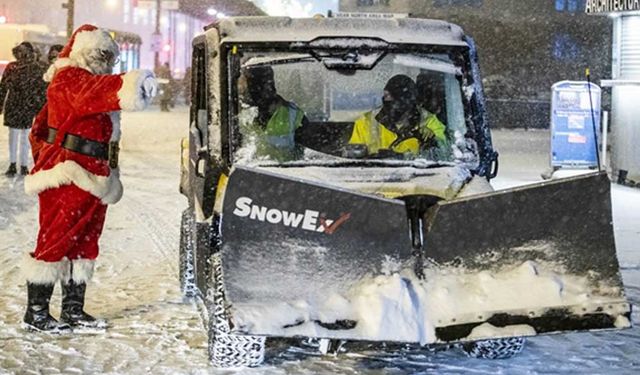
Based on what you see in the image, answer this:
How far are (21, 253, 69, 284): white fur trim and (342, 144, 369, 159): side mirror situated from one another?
1.90 meters

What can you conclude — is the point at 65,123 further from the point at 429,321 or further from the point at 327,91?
the point at 429,321

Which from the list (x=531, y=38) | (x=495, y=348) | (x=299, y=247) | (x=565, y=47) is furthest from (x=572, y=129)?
(x=565, y=47)

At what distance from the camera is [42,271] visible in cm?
643

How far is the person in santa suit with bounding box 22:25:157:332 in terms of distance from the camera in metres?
6.25

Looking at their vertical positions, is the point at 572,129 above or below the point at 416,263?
below

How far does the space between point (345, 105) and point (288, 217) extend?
1.43 metres

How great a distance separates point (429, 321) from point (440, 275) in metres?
0.27

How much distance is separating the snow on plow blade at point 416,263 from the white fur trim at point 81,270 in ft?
→ 5.94

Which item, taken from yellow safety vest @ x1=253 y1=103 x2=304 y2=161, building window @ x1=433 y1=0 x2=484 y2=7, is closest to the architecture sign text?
yellow safety vest @ x1=253 y1=103 x2=304 y2=161

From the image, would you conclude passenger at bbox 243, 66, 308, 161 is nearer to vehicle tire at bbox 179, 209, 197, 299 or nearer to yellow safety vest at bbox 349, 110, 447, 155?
yellow safety vest at bbox 349, 110, 447, 155

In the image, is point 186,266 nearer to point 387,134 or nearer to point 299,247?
point 387,134

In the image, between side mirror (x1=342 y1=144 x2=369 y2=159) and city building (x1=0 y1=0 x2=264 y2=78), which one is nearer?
side mirror (x1=342 y1=144 x2=369 y2=159)

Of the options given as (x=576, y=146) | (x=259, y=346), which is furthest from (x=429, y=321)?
(x=576, y=146)

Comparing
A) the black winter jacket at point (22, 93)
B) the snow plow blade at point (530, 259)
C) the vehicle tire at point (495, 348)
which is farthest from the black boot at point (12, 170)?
the snow plow blade at point (530, 259)
